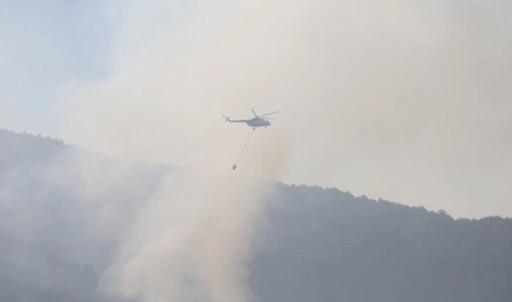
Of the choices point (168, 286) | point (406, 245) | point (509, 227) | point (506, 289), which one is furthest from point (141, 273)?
point (509, 227)

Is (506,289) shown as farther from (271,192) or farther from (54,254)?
(54,254)

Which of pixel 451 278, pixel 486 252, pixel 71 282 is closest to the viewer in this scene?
pixel 71 282

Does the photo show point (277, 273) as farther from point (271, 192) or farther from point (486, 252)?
point (486, 252)

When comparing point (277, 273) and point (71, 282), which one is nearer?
point (71, 282)

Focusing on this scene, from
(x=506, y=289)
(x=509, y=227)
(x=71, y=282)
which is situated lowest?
(x=71, y=282)

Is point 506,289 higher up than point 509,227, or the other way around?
point 509,227

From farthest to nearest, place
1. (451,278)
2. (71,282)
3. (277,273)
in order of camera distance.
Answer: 1. (451,278)
2. (277,273)
3. (71,282)

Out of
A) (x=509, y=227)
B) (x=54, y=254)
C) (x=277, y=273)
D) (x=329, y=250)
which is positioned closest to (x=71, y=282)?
(x=54, y=254)

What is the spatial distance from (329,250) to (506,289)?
30698mm

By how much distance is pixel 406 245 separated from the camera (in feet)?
591

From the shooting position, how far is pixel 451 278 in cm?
17288

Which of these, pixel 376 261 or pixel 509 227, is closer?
pixel 376 261

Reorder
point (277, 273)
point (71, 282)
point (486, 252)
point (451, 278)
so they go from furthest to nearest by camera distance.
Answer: point (486, 252)
point (451, 278)
point (277, 273)
point (71, 282)

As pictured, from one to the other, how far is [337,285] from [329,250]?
10970 millimetres
